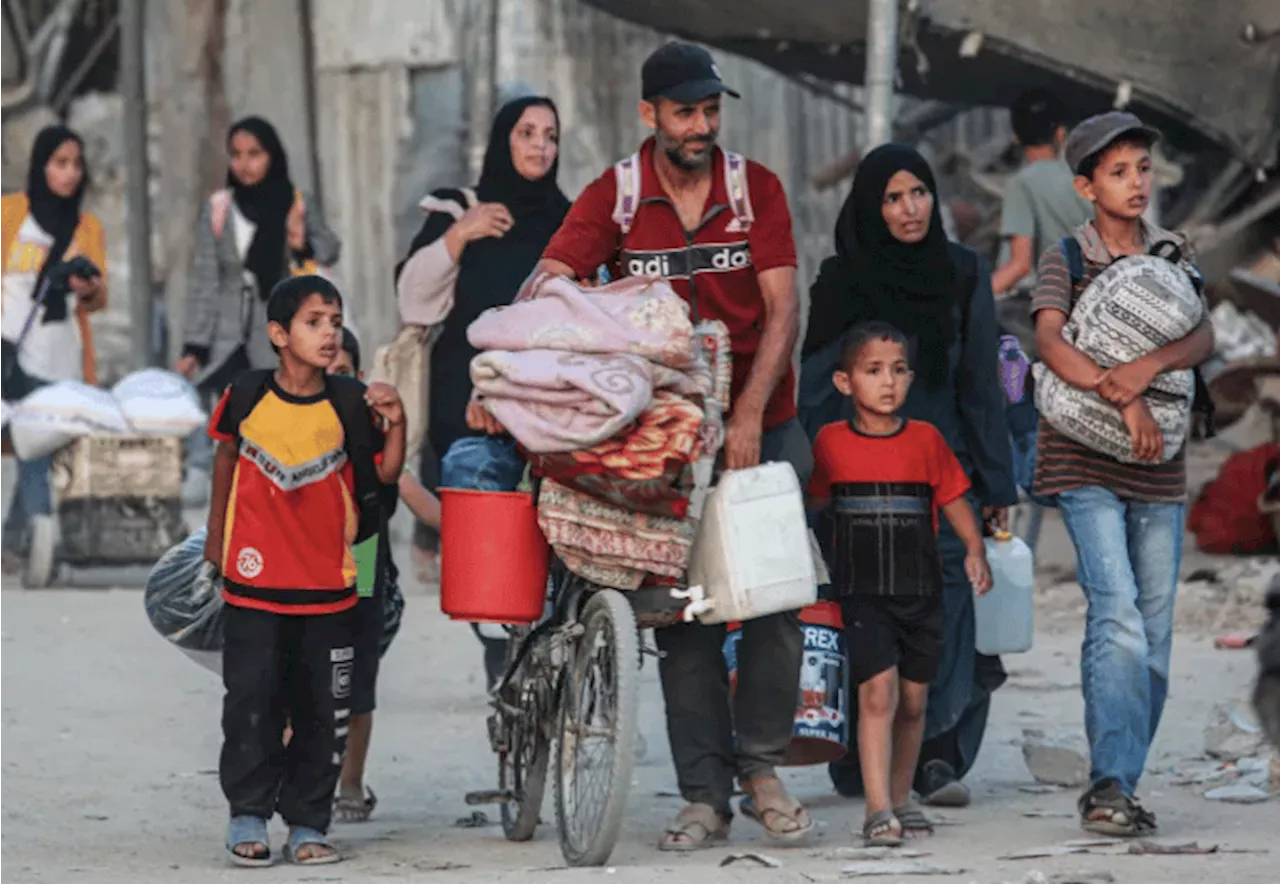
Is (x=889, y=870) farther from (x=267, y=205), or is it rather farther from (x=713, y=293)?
(x=267, y=205)

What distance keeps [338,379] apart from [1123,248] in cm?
195

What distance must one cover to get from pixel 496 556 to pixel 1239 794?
2.36 meters

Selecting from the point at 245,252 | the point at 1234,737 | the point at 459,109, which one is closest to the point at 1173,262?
the point at 1234,737

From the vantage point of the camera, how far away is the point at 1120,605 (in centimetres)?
723

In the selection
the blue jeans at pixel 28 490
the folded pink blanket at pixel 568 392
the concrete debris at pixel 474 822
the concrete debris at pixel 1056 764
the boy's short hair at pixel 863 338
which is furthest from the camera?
the blue jeans at pixel 28 490

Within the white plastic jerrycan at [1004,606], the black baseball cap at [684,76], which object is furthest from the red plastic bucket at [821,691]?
the black baseball cap at [684,76]

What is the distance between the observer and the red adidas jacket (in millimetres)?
7027

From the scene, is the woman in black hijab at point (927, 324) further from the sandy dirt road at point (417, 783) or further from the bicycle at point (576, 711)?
the bicycle at point (576, 711)

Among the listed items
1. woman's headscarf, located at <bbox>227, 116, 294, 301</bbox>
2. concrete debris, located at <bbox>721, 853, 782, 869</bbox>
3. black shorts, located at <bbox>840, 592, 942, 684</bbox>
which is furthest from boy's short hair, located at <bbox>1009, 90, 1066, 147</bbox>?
concrete debris, located at <bbox>721, 853, 782, 869</bbox>

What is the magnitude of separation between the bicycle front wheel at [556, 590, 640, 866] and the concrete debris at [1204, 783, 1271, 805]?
2.05m

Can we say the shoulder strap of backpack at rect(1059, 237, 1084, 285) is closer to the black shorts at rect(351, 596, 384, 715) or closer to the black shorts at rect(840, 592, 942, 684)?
the black shorts at rect(840, 592, 942, 684)

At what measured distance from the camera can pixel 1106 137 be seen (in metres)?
7.23

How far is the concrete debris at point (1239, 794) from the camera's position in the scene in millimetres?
7930

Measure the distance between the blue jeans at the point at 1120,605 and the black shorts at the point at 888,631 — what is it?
0.38 meters
